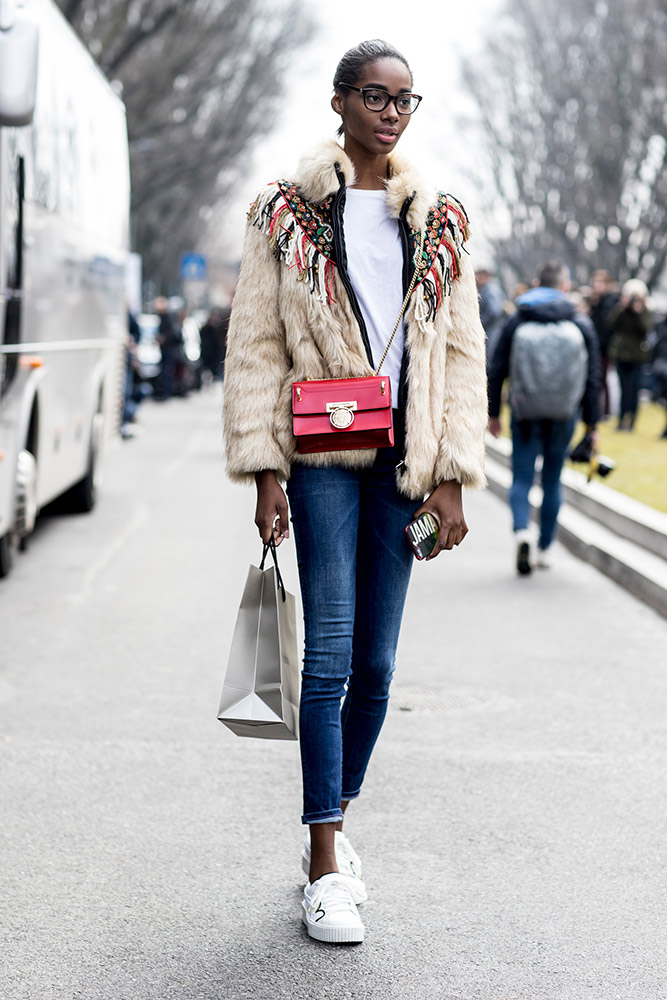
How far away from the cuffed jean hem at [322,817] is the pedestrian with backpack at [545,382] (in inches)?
211

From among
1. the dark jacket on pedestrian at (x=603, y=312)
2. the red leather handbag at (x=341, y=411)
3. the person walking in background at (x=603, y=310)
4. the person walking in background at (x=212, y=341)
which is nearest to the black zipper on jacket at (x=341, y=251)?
the red leather handbag at (x=341, y=411)

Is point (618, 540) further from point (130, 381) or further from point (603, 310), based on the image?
point (130, 381)

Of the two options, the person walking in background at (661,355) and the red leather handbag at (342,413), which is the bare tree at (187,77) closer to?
the person walking in background at (661,355)

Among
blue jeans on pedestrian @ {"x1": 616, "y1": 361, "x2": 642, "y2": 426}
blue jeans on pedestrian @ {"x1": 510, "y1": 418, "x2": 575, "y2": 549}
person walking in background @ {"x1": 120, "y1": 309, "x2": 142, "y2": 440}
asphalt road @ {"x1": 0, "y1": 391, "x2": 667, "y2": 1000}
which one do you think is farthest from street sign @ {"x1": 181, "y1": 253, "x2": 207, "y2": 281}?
asphalt road @ {"x1": 0, "y1": 391, "x2": 667, "y2": 1000}

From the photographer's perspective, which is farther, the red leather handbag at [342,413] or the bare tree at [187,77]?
the bare tree at [187,77]

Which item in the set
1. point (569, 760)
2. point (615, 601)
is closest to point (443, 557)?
point (615, 601)

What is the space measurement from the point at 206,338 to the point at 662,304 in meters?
32.1

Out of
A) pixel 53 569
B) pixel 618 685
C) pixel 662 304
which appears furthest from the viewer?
pixel 662 304

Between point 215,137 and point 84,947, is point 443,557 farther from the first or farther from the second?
point 215,137

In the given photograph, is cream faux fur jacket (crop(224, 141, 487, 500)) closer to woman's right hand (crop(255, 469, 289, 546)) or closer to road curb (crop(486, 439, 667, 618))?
woman's right hand (crop(255, 469, 289, 546))

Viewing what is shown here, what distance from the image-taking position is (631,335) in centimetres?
1925

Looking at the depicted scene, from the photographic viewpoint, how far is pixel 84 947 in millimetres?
3602

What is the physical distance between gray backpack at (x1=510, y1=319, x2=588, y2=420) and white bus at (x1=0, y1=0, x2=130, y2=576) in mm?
2768

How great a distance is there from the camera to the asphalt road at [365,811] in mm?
3525
